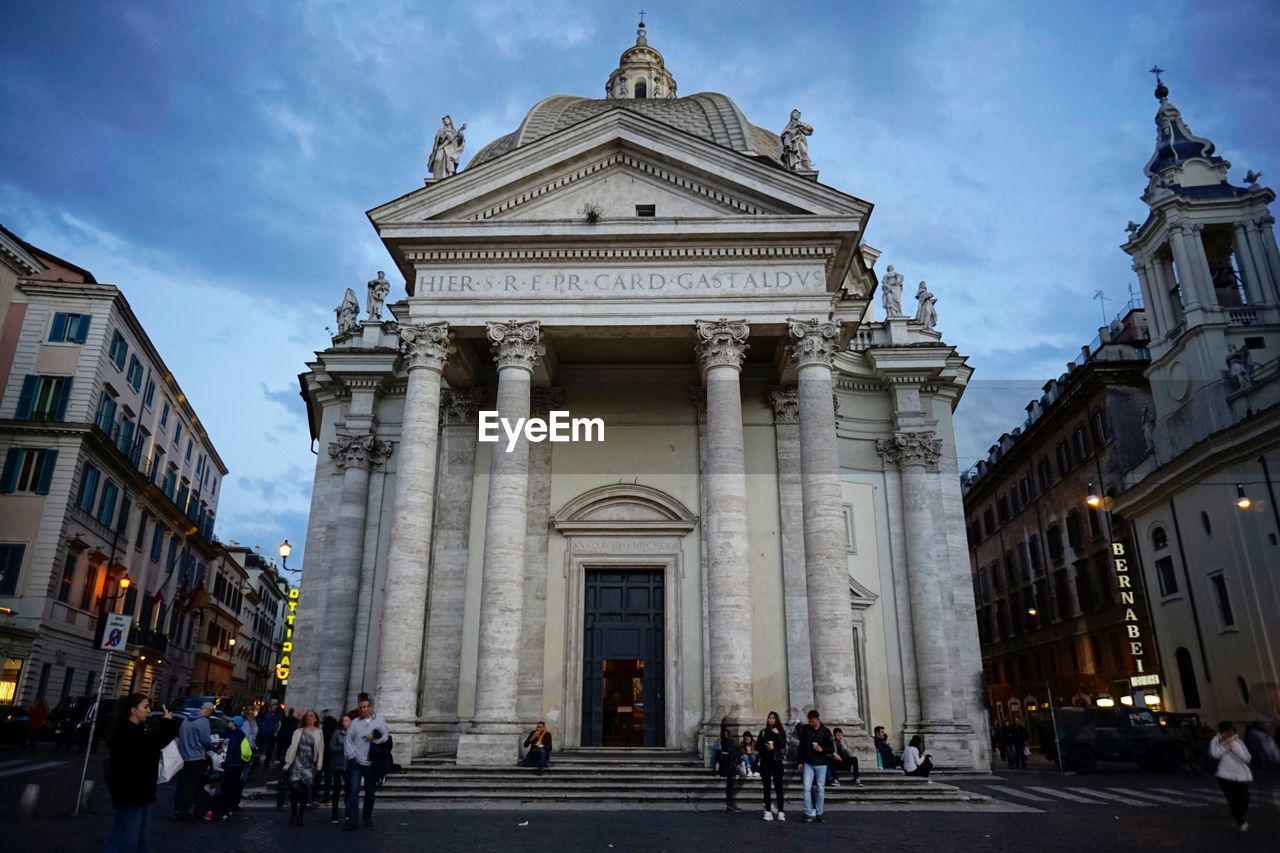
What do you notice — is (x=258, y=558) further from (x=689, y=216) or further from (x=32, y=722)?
(x=689, y=216)

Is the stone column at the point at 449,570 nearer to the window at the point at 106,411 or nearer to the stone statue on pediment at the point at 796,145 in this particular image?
the stone statue on pediment at the point at 796,145

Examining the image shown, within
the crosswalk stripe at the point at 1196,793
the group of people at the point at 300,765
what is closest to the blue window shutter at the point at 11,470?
the group of people at the point at 300,765

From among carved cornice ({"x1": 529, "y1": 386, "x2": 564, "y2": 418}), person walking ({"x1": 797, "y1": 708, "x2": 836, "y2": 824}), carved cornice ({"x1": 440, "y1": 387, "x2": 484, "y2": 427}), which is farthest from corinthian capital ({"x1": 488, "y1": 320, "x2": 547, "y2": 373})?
person walking ({"x1": 797, "y1": 708, "x2": 836, "y2": 824})

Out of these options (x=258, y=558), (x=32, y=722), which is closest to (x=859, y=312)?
(x=32, y=722)

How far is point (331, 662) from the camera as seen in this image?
2125cm

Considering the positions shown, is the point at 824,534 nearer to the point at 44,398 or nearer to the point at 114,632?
the point at 114,632

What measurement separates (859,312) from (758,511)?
537 centimetres

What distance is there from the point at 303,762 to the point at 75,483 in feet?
83.6

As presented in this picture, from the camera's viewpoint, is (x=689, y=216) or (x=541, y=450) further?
(x=541, y=450)

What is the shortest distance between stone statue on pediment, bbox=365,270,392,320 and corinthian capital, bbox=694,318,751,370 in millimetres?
11616

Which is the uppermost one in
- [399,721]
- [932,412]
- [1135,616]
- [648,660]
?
[932,412]

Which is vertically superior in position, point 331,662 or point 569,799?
point 331,662

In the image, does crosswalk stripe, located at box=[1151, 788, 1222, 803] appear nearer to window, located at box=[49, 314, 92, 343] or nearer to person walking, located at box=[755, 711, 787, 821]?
person walking, located at box=[755, 711, 787, 821]

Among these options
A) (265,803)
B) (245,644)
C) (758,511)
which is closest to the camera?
(265,803)
